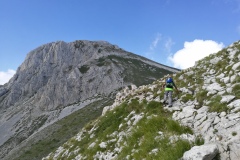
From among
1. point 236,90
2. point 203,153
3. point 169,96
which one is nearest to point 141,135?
point 169,96

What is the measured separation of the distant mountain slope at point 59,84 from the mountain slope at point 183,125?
68440 millimetres

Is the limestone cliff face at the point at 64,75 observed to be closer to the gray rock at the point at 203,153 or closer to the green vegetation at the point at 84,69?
the green vegetation at the point at 84,69

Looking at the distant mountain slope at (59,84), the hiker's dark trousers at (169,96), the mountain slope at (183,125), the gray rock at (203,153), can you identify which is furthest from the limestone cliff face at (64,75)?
the gray rock at (203,153)

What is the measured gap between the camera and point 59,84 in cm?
13025

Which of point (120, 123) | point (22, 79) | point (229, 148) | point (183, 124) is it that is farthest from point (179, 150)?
point (22, 79)

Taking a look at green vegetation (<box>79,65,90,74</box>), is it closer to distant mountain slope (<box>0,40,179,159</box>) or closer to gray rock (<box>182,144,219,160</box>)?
distant mountain slope (<box>0,40,179,159</box>)

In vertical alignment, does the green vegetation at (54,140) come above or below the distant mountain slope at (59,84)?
below

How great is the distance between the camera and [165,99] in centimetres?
1455

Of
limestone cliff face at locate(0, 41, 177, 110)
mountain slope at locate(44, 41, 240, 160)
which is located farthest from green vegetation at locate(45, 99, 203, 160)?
limestone cliff face at locate(0, 41, 177, 110)

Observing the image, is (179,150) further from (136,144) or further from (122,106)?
(122,106)

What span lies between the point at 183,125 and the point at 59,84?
12645 centimetres

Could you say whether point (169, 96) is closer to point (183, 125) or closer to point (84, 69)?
point (183, 125)

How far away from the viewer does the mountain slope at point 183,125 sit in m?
7.40

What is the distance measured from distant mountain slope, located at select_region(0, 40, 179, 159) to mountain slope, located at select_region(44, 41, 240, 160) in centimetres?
6844
